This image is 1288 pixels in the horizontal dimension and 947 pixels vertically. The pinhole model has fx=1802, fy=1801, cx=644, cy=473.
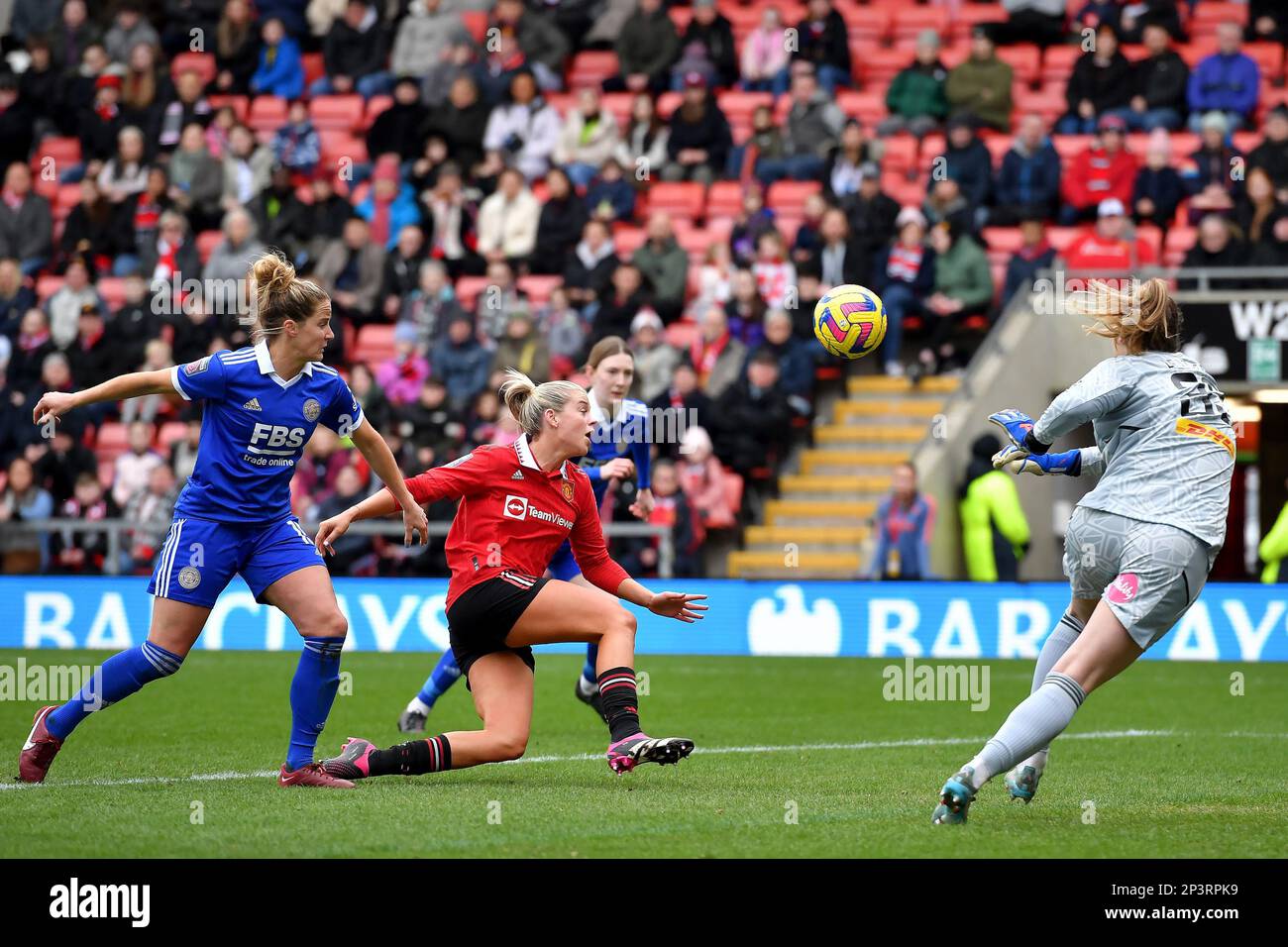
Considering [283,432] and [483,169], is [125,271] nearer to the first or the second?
[483,169]

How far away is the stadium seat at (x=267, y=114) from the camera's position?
23.6 metres

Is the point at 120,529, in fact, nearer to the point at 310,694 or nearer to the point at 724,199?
the point at 724,199

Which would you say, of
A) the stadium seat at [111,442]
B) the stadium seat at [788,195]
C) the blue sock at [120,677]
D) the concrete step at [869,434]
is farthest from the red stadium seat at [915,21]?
the blue sock at [120,677]

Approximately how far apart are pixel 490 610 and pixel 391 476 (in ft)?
2.32

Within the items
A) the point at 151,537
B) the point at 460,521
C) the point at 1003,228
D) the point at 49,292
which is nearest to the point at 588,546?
the point at 460,521

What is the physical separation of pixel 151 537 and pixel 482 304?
14.3 feet

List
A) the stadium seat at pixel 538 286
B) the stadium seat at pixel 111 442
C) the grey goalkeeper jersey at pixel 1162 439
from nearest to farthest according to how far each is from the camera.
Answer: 1. the grey goalkeeper jersey at pixel 1162 439
2. the stadium seat at pixel 111 442
3. the stadium seat at pixel 538 286

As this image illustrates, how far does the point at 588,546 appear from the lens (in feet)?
26.5

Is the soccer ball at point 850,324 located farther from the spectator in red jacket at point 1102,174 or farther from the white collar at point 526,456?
the spectator in red jacket at point 1102,174

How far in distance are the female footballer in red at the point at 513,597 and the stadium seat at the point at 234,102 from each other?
16.8m

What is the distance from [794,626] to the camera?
1598cm

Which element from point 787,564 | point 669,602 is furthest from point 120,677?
→ point 787,564

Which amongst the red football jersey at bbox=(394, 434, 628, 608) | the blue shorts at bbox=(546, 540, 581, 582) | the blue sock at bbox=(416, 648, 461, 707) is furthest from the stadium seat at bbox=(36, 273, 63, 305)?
the red football jersey at bbox=(394, 434, 628, 608)

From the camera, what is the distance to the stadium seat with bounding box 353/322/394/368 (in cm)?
2031
